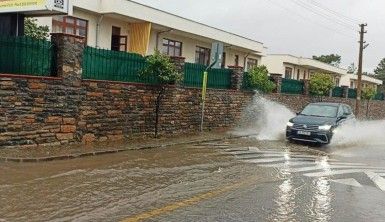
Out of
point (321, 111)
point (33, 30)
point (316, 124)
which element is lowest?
point (316, 124)

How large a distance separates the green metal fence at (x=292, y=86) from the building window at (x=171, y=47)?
6.90 metres

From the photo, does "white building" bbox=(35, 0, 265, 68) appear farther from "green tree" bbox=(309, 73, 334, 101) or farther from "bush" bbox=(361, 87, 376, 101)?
"bush" bbox=(361, 87, 376, 101)

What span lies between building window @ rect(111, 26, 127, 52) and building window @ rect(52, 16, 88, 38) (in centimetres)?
238

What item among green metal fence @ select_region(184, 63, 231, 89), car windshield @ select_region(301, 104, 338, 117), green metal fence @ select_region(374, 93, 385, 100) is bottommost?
car windshield @ select_region(301, 104, 338, 117)

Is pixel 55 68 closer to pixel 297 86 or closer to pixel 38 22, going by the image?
pixel 38 22

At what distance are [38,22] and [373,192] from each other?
1672cm

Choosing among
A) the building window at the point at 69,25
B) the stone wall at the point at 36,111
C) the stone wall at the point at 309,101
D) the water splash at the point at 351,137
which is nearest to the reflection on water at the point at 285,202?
the stone wall at the point at 36,111

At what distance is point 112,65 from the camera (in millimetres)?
14867

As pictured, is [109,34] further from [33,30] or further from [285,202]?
[285,202]

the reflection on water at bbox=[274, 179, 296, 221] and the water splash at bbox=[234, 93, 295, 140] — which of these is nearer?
the reflection on water at bbox=[274, 179, 296, 221]

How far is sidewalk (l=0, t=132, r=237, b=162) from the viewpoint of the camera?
10.6 metres

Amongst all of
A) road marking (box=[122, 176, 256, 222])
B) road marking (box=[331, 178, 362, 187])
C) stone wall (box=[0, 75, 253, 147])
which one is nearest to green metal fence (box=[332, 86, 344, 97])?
stone wall (box=[0, 75, 253, 147])

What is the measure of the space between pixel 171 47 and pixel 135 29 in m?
3.69

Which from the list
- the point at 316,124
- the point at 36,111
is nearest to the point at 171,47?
the point at 316,124
